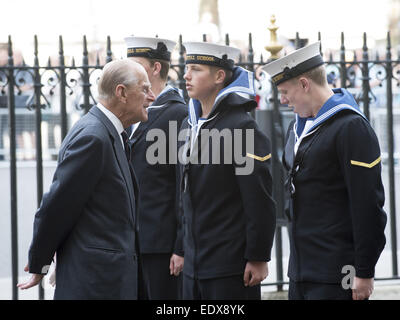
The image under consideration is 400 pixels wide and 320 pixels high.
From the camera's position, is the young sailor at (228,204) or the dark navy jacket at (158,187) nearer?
the young sailor at (228,204)

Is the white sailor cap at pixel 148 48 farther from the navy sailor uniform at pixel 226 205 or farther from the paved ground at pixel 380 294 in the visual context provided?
the paved ground at pixel 380 294

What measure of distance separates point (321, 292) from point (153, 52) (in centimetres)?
213

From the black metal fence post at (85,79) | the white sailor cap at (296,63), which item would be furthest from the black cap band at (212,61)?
the black metal fence post at (85,79)

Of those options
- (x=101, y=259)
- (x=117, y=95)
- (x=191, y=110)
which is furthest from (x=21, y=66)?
(x=101, y=259)

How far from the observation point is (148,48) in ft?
16.3

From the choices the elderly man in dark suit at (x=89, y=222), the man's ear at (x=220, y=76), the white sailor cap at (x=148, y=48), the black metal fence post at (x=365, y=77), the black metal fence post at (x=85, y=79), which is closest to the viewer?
the elderly man in dark suit at (x=89, y=222)

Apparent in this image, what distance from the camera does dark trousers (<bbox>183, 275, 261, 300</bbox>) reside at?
4.02m

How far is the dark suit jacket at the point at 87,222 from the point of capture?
331cm

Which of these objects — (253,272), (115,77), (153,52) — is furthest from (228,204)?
(153,52)

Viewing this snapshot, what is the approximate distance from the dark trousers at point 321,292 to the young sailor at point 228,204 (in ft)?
1.09

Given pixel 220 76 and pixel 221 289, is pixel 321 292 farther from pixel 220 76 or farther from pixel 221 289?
pixel 220 76

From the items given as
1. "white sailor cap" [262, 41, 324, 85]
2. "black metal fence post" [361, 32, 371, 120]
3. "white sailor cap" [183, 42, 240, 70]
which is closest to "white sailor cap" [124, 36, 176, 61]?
"white sailor cap" [183, 42, 240, 70]
